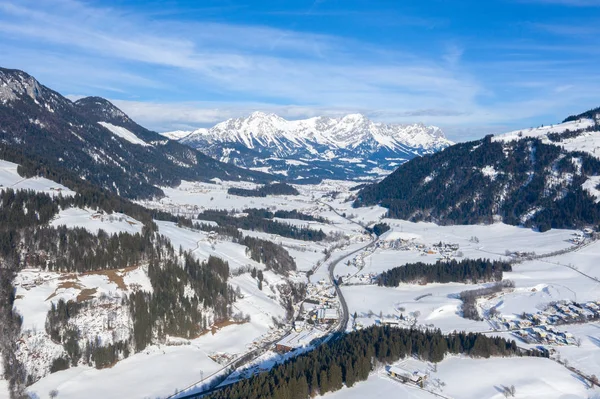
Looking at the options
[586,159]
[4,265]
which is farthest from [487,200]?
[4,265]

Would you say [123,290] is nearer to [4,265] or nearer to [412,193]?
[4,265]

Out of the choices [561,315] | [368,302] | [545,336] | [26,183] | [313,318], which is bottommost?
[368,302]

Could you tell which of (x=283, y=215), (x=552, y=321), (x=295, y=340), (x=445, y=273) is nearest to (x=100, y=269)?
(x=295, y=340)

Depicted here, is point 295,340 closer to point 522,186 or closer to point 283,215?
point 283,215

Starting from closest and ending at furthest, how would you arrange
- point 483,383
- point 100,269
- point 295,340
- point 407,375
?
point 483,383 → point 407,375 → point 295,340 → point 100,269

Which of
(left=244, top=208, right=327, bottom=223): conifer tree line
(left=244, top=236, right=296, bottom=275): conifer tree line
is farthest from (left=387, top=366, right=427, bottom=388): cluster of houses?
(left=244, top=208, right=327, bottom=223): conifer tree line

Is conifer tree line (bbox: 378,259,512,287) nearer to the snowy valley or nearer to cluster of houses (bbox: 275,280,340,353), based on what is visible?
the snowy valley

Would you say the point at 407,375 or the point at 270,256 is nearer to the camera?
the point at 407,375
